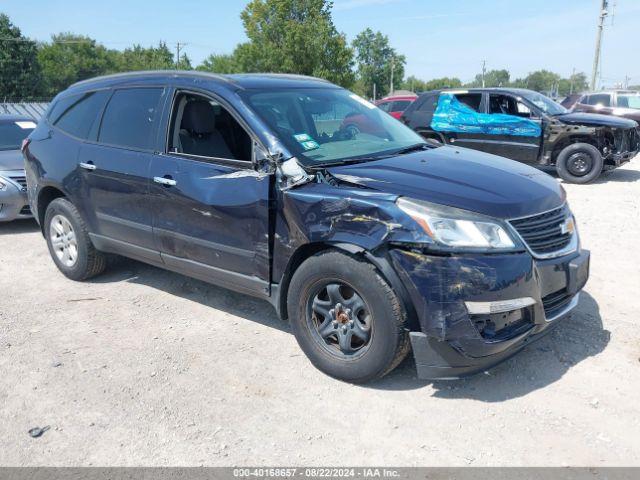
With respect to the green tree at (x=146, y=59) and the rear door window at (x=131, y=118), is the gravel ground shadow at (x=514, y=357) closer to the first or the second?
the rear door window at (x=131, y=118)

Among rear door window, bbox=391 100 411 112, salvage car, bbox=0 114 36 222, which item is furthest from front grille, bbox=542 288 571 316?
rear door window, bbox=391 100 411 112

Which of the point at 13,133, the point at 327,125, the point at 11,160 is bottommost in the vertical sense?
the point at 11,160

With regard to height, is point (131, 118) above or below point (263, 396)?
above

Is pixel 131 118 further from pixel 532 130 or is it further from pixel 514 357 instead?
pixel 532 130

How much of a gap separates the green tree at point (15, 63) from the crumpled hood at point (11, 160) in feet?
181

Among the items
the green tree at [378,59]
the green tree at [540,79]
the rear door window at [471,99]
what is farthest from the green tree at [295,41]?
the green tree at [540,79]

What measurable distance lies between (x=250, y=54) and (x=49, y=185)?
35.9m

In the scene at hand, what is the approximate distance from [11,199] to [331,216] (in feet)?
19.3

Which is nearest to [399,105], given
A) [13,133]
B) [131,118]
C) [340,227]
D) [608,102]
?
[608,102]

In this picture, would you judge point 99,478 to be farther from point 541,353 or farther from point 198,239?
point 541,353

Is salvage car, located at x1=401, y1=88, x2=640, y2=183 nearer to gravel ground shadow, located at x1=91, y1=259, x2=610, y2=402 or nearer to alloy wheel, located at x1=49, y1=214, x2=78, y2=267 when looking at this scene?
gravel ground shadow, located at x1=91, y1=259, x2=610, y2=402

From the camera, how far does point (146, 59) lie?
231 ft

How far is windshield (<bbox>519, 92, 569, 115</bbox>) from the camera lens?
1078 centimetres

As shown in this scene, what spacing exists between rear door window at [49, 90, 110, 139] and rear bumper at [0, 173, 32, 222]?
8.20 feet
